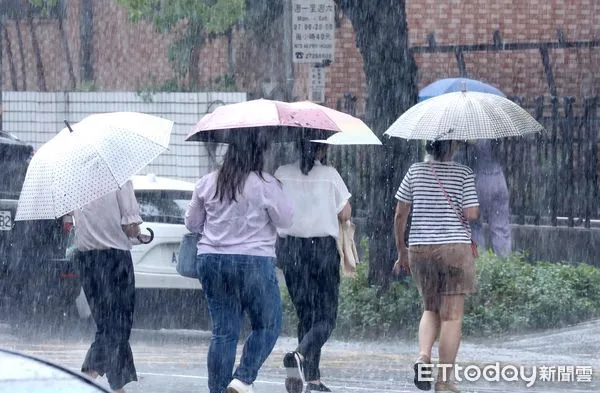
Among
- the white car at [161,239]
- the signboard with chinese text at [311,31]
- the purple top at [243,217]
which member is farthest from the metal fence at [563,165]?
the purple top at [243,217]

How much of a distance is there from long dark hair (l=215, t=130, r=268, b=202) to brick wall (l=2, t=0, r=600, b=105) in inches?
429

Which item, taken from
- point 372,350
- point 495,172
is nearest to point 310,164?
point 372,350

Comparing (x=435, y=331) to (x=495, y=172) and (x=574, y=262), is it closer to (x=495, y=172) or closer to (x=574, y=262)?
(x=495, y=172)

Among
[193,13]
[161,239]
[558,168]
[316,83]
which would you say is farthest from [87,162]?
[193,13]

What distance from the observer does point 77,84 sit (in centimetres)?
2108

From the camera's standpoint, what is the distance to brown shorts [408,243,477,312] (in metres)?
7.64

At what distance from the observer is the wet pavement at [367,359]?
27.8 ft

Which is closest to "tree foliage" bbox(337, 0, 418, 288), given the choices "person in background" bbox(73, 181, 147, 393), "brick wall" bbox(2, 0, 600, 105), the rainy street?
the rainy street

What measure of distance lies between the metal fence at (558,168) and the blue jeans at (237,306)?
6.88m

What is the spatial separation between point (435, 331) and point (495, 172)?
409 cm

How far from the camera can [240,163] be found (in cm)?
708

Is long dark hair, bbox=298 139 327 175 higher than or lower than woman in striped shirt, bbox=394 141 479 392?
higher

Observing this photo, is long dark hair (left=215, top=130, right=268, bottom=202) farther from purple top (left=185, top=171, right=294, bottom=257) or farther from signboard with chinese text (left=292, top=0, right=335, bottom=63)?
signboard with chinese text (left=292, top=0, right=335, bottom=63)

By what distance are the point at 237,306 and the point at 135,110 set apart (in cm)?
1043
